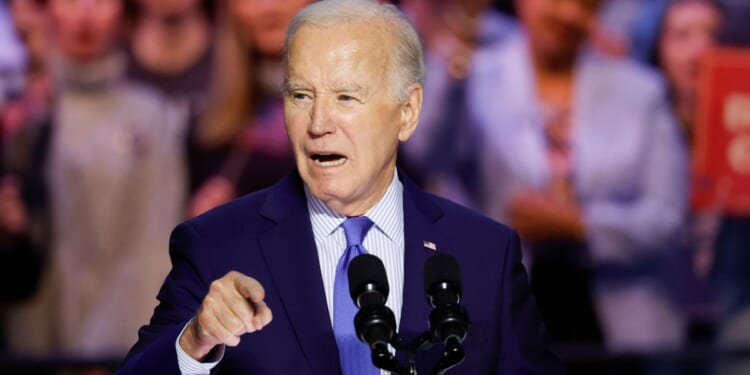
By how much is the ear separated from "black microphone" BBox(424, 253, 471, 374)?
19.4 inches

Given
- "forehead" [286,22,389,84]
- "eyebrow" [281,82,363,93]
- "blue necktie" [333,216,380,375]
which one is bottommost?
"blue necktie" [333,216,380,375]

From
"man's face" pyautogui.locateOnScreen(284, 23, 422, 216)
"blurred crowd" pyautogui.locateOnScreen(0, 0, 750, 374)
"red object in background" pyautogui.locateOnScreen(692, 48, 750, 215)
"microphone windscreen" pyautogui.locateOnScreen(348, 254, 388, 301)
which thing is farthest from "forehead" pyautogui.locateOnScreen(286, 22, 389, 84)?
"red object in background" pyautogui.locateOnScreen(692, 48, 750, 215)

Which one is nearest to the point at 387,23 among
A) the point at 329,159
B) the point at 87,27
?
the point at 329,159

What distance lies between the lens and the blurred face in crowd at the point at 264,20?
4293 millimetres

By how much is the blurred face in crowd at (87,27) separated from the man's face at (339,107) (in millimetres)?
2454

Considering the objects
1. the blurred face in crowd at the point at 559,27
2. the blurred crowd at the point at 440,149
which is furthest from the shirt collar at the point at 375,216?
the blurred face in crowd at the point at 559,27

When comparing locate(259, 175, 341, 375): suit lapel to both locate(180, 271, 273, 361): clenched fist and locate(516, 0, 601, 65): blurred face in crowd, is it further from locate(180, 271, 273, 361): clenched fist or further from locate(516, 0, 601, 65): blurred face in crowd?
locate(516, 0, 601, 65): blurred face in crowd

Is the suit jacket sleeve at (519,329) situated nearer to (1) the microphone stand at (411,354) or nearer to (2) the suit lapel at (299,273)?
(2) the suit lapel at (299,273)

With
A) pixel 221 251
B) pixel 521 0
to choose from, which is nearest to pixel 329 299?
pixel 221 251

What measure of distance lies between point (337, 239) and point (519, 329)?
360 mm

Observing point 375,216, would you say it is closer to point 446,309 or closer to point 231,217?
point 231,217

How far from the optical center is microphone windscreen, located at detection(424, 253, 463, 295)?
1599mm

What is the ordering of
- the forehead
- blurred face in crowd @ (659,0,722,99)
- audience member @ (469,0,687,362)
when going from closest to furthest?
the forehead < audience member @ (469,0,687,362) < blurred face in crowd @ (659,0,722,99)

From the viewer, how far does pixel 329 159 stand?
1.95 m
